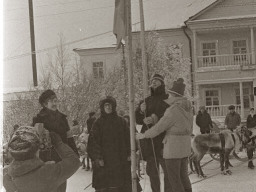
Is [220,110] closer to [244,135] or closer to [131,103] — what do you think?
[244,135]

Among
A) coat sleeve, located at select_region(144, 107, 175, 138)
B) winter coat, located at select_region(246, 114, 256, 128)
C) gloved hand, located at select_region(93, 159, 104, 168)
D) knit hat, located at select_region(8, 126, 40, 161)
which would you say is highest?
knit hat, located at select_region(8, 126, 40, 161)

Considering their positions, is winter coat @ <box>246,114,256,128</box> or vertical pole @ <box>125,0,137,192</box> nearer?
vertical pole @ <box>125,0,137,192</box>

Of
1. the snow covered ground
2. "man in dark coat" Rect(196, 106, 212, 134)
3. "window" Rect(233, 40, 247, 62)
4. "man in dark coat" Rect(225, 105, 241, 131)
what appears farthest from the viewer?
"window" Rect(233, 40, 247, 62)

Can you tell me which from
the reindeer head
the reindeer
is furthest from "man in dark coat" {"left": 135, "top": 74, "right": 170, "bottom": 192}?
the reindeer head

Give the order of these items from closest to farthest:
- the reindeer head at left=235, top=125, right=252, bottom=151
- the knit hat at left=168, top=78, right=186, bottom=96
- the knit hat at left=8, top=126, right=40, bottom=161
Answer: the knit hat at left=8, top=126, right=40, bottom=161
the knit hat at left=168, top=78, right=186, bottom=96
the reindeer head at left=235, top=125, right=252, bottom=151

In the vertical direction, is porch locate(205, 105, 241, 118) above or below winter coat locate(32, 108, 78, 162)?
below

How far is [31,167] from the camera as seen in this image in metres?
3.07

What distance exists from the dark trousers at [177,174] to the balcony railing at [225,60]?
24.7 metres

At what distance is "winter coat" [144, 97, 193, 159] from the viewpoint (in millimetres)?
5922

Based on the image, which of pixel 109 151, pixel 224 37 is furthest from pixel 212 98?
pixel 109 151

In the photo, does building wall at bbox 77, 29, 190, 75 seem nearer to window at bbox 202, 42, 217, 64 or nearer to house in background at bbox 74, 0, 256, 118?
house in background at bbox 74, 0, 256, 118

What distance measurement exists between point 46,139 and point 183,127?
244 cm

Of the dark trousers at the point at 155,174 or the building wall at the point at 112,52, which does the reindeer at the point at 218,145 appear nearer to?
the dark trousers at the point at 155,174

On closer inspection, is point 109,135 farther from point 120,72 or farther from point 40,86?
point 120,72
